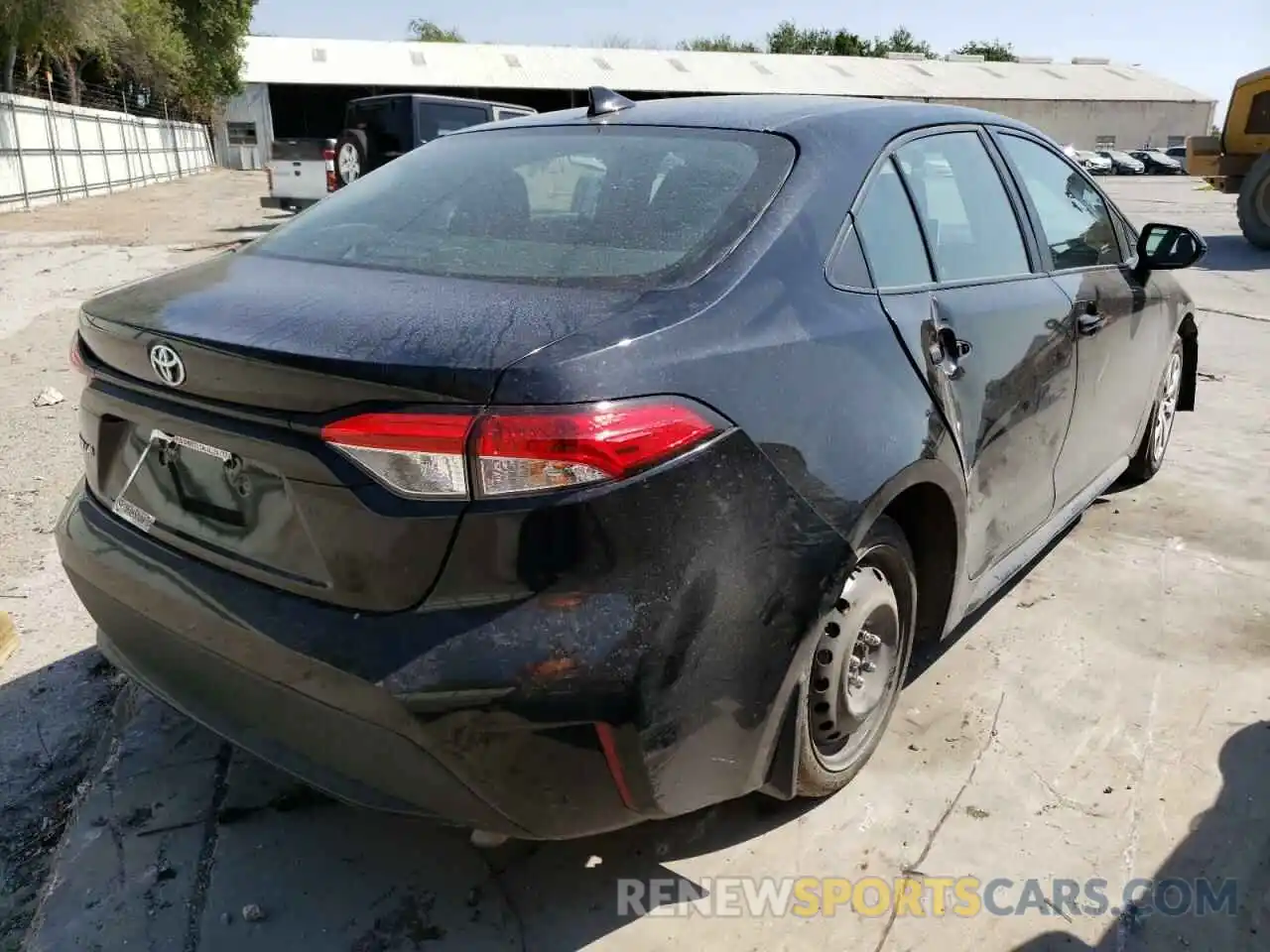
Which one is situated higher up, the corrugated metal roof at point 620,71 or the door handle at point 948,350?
the corrugated metal roof at point 620,71

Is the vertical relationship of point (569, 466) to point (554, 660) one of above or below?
above

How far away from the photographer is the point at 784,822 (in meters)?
2.52

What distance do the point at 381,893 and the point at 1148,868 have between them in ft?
5.94

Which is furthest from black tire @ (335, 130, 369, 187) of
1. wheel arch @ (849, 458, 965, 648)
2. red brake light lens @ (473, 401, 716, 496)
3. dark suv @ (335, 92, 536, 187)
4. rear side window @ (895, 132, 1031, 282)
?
red brake light lens @ (473, 401, 716, 496)

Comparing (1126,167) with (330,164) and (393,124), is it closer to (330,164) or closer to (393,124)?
(330,164)

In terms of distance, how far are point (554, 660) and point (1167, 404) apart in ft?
13.8

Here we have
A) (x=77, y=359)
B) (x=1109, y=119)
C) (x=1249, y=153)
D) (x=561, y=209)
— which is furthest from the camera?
(x=1109, y=119)

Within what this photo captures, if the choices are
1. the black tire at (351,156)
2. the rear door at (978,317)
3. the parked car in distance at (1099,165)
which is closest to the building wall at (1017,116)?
the parked car in distance at (1099,165)

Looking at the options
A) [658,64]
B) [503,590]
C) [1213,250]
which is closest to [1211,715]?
[503,590]

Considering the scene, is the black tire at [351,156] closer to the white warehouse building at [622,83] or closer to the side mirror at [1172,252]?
the side mirror at [1172,252]

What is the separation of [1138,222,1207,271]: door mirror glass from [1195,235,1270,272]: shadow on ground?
32.2 ft

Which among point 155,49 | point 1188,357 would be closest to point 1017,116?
→ point 155,49

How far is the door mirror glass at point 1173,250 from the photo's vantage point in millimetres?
3941

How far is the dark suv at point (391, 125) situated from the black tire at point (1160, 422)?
365 inches
